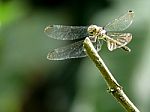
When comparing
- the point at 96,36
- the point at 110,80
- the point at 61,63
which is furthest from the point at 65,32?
the point at 61,63

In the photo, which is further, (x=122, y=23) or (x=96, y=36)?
(x=122, y=23)

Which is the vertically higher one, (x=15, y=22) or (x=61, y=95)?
(x=15, y=22)

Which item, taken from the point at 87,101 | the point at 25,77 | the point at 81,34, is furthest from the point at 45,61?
the point at 81,34

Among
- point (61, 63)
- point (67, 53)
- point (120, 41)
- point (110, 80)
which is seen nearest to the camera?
point (110, 80)

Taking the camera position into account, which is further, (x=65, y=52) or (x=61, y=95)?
(x=61, y=95)

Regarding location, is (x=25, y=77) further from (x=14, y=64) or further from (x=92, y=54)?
(x=92, y=54)

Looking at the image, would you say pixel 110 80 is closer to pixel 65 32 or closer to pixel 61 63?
pixel 65 32

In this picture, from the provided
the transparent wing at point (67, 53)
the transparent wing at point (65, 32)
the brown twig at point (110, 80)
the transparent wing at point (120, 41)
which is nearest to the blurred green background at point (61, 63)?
the transparent wing at point (65, 32)
